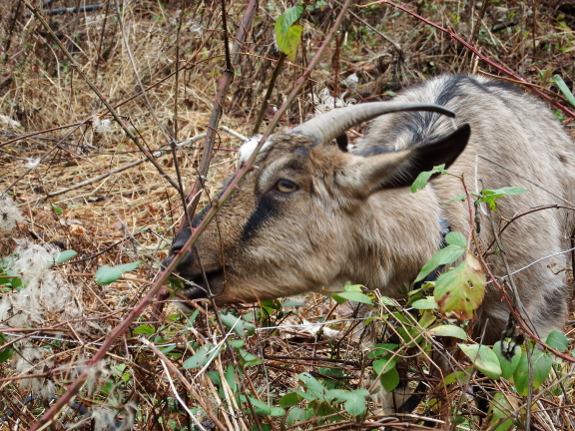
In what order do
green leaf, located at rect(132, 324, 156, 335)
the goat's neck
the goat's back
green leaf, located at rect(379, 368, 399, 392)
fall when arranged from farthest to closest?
the goat's back → the goat's neck → green leaf, located at rect(132, 324, 156, 335) → green leaf, located at rect(379, 368, 399, 392)

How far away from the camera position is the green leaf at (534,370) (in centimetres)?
230

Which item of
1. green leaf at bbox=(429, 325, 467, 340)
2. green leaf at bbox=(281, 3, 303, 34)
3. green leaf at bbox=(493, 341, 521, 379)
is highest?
green leaf at bbox=(281, 3, 303, 34)

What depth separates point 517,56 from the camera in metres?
7.59

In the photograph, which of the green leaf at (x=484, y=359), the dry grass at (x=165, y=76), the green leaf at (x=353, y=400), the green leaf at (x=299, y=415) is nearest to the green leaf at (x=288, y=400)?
the green leaf at (x=299, y=415)

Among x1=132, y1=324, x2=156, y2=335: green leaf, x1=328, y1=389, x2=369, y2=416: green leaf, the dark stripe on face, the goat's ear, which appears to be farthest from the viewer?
the dark stripe on face

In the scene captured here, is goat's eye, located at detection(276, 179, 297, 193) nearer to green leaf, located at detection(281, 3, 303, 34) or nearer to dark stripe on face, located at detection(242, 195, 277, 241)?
dark stripe on face, located at detection(242, 195, 277, 241)

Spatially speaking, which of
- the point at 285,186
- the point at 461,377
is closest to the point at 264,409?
the point at 461,377

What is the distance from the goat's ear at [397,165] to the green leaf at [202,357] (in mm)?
1156

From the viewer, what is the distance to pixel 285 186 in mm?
2988

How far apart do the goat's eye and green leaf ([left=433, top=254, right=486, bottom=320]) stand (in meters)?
1.09

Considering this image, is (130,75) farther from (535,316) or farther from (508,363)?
(508,363)

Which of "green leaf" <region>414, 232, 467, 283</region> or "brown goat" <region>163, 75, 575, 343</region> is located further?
"brown goat" <region>163, 75, 575, 343</region>

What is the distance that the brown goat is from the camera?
289cm

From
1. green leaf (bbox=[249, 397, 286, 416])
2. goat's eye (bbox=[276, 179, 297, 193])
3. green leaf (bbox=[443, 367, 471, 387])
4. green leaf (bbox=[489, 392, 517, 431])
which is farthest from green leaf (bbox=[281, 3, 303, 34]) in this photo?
green leaf (bbox=[489, 392, 517, 431])
